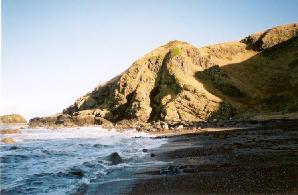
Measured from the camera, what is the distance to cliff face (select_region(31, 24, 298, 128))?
5494 centimetres

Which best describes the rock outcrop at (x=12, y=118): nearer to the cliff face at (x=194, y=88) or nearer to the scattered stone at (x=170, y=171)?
the cliff face at (x=194, y=88)

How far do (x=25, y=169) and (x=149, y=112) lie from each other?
139 feet

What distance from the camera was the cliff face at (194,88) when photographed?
5494 cm

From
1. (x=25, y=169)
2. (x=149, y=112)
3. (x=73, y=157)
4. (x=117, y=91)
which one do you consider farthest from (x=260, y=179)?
(x=117, y=91)

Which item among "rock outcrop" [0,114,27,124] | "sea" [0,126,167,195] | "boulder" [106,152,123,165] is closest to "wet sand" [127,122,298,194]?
"sea" [0,126,167,195]

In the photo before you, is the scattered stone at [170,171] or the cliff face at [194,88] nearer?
the scattered stone at [170,171]

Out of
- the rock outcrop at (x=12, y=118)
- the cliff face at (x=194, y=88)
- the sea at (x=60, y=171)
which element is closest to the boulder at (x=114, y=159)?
the sea at (x=60, y=171)

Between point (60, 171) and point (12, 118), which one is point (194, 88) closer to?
point (60, 171)

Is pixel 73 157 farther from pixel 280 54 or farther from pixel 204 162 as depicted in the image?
pixel 280 54

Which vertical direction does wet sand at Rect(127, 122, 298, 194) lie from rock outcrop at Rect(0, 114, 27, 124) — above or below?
below

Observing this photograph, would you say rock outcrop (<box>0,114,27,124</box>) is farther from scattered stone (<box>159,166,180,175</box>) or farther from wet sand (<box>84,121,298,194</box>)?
scattered stone (<box>159,166,180,175</box>)

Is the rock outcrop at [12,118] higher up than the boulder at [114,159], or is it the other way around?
the rock outcrop at [12,118]

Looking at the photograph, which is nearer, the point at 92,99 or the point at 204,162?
the point at 204,162

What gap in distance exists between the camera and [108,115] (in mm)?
61688
